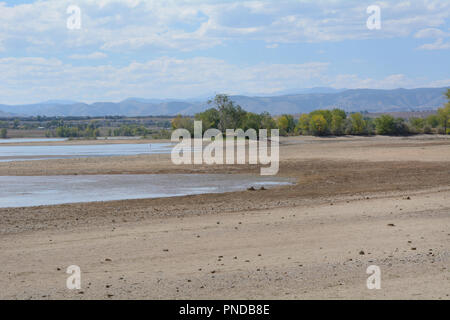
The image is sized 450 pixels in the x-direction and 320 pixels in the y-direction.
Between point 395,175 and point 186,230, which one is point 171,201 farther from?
point 395,175

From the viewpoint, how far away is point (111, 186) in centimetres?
2616

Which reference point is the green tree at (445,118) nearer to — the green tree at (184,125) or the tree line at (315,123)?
the tree line at (315,123)

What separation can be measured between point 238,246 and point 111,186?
50.0ft

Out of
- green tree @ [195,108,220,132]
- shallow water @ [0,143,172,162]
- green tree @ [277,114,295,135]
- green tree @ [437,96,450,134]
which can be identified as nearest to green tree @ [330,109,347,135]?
green tree @ [277,114,295,135]

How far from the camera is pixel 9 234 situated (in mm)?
13742

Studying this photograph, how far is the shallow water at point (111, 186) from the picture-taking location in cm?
2183

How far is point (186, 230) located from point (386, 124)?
86716 mm

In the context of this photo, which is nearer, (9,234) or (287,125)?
(9,234)

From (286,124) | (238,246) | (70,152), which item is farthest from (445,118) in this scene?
(238,246)

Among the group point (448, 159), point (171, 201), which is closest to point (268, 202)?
point (171, 201)

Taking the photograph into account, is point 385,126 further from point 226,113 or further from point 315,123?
point 226,113

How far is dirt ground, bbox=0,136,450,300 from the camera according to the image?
351 inches

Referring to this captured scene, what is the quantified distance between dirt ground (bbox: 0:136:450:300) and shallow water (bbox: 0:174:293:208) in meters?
2.28
